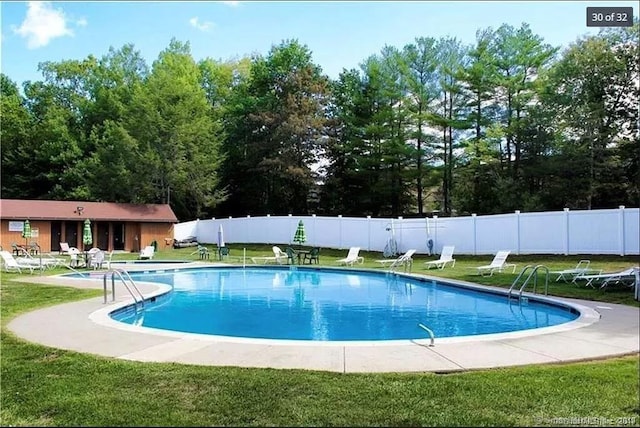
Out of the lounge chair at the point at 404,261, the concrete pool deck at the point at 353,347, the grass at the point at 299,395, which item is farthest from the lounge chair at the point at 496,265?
the grass at the point at 299,395

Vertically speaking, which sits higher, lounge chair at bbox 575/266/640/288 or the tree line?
the tree line

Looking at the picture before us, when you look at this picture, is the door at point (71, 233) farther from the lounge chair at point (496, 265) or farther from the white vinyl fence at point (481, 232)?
the lounge chair at point (496, 265)

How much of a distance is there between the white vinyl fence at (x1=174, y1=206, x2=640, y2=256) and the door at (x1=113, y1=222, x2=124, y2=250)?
7735 millimetres

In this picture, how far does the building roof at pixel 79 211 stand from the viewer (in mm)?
28131

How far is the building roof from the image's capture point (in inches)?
1108

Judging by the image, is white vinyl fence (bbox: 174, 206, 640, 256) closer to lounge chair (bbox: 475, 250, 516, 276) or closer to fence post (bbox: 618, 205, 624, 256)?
fence post (bbox: 618, 205, 624, 256)

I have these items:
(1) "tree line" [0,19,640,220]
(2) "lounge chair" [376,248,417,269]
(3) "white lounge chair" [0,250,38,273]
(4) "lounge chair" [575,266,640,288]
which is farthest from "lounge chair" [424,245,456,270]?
(3) "white lounge chair" [0,250,38,273]

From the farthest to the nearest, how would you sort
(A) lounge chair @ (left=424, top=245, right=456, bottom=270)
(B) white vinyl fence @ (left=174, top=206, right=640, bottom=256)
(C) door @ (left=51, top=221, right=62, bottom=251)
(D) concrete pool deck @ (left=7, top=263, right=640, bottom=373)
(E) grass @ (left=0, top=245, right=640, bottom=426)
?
(C) door @ (left=51, top=221, right=62, bottom=251), (A) lounge chair @ (left=424, top=245, right=456, bottom=270), (B) white vinyl fence @ (left=174, top=206, right=640, bottom=256), (D) concrete pool deck @ (left=7, top=263, right=640, bottom=373), (E) grass @ (left=0, top=245, right=640, bottom=426)

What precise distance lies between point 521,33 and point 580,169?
11.3 metres

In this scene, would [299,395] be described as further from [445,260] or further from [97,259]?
[97,259]

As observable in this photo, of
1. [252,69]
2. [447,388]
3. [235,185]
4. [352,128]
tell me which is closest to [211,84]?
[252,69]

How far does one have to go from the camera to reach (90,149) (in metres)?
40.7

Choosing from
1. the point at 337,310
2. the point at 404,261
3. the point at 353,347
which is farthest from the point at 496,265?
the point at 353,347

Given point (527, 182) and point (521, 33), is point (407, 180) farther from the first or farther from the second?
point (521, 33)
